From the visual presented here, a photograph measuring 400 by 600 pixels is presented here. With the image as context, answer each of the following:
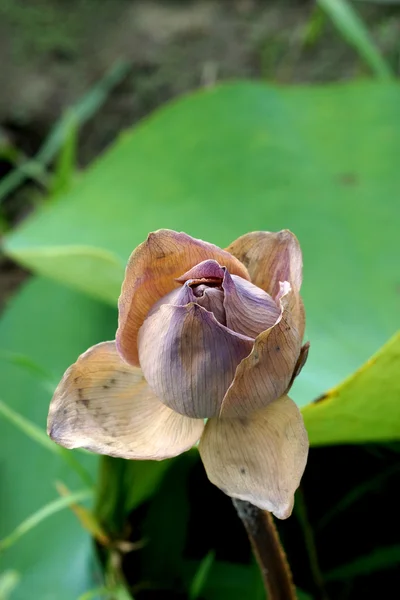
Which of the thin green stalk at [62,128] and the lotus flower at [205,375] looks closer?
the lotus flower at [205,375]

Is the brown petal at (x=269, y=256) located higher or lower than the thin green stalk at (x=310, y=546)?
higher

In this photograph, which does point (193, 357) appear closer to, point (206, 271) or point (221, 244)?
point (206, 271)

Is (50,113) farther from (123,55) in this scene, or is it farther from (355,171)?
(355,171)

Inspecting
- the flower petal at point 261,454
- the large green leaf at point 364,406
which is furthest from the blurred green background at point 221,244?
the flower petal at point 261,454

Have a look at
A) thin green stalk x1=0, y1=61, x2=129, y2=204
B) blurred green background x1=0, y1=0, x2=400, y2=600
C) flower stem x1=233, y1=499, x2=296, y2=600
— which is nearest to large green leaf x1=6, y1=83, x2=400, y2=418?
blurred green background x1=0, y1=0, x2=400, y2=600

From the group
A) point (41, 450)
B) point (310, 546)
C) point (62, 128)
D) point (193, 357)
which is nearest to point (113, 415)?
point (193, 357)

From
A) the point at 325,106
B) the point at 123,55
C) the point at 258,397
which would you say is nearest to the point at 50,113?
the point at 123,55

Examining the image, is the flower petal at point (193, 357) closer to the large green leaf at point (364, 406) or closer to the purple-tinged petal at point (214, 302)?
the purple-tinged petal at point (214, 302)
